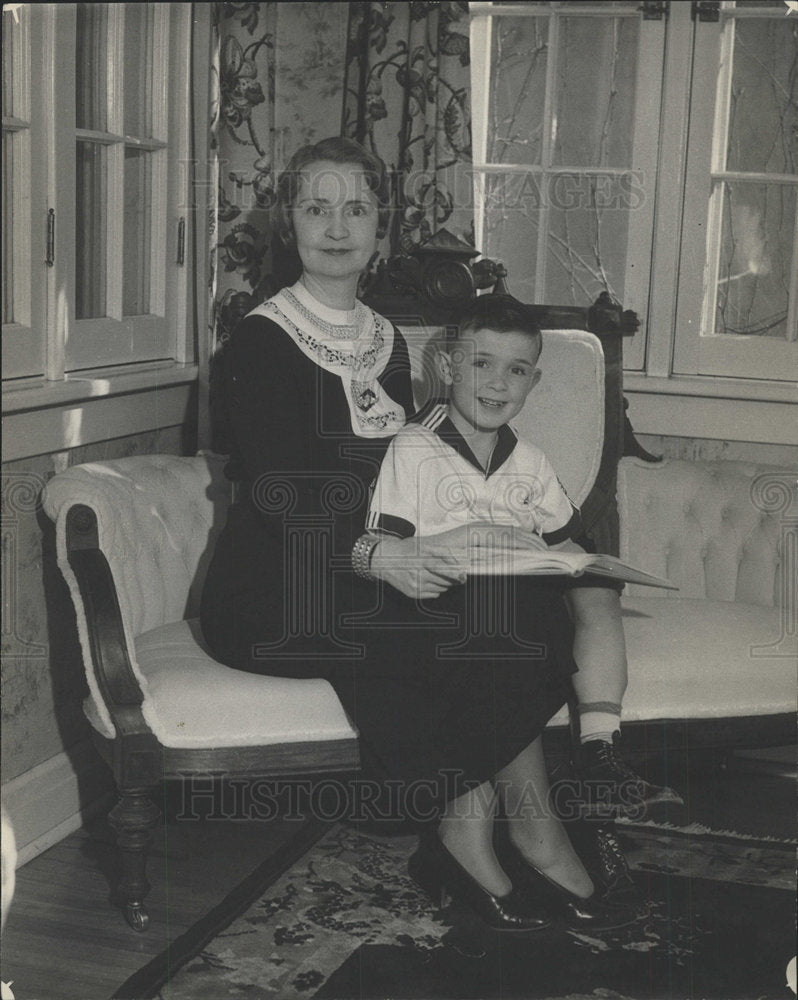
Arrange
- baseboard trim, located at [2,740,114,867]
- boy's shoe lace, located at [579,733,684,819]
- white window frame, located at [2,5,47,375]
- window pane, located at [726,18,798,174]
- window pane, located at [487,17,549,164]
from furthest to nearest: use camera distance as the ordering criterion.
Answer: window pane, located at [487,17,549,164], window pane, located at [726,18,798,174], baseboard trim, located at [2,740,114,867], white window frame, located at [2,5,47,375], boy's shoe lace, located at [579,733,684,819]

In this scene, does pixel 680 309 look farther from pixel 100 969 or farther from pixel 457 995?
pixel 100 969

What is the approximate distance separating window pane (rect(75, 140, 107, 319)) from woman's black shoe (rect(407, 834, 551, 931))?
1.57 meters

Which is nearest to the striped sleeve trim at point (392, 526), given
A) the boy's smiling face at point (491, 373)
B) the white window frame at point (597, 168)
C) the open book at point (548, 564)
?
the open book at point (548, 564)

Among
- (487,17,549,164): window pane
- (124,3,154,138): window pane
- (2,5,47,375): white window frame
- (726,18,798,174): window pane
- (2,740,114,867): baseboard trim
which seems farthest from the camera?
(487,17,549,164): window pane

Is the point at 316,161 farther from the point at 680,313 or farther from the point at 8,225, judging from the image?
the point at 680,313

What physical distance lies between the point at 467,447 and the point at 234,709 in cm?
72

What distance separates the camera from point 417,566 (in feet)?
7.61

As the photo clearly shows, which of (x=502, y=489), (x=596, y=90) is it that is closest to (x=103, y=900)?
(x=502, y=489)

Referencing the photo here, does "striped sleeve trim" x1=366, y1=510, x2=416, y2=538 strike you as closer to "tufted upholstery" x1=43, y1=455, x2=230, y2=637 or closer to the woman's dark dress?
the woman's dark dress

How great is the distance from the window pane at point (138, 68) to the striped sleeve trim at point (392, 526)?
4.71ft

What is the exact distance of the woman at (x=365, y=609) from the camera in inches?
91.7

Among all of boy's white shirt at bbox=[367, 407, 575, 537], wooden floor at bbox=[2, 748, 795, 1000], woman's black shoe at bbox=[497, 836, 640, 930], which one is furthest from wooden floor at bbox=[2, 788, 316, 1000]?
boy's white shirt at bbox=[367, 407, 575, 537]

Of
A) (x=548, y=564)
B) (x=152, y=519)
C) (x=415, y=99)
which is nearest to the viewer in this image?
(x=548, y=564)

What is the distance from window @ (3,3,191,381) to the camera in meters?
2.63
